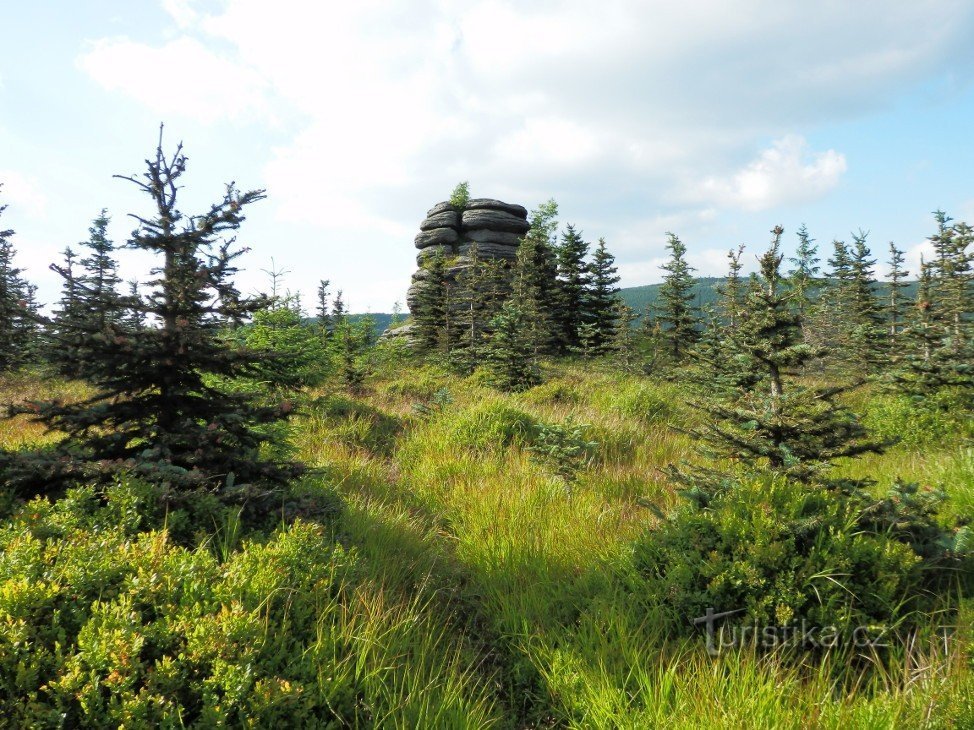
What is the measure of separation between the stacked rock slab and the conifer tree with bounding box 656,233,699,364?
13552 millimetres

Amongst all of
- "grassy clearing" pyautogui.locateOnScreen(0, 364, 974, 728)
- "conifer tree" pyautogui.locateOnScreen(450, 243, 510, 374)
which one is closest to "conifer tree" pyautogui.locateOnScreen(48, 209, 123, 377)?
"grassy clearing" pyautogui.locateOnScreen(0, 364, 974, 728)

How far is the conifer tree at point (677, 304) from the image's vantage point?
28.8 m

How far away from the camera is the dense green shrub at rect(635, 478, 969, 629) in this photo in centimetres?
320

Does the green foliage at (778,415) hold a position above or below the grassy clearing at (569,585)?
above

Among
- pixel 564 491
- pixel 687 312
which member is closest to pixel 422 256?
pixel 687 312

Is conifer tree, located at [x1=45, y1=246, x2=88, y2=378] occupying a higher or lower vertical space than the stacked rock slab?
lower

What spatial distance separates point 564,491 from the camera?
621cm

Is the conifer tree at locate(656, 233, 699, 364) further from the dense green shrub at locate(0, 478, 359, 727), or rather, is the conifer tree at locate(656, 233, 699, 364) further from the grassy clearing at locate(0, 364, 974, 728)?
the dense green shrub at locate(0, 478, 359, 727)

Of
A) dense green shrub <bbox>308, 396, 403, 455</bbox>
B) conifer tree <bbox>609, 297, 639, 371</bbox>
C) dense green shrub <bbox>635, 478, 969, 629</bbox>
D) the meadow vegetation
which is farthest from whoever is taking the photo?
conifer tree <bbox>609, 297, 639, 371</bbox>

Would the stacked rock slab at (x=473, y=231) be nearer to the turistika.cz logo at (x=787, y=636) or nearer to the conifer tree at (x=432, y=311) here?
the conifer tree at (x=432, y=311)

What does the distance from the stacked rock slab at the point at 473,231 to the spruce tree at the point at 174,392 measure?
35.0m

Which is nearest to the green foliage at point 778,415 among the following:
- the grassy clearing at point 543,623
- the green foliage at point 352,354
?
the grassy clearing at point 543,623

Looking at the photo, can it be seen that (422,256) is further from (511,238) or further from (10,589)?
(10,589)

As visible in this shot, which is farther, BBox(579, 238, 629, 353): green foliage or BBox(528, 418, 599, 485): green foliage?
BBox(579, 238, 629, 353): green foliage
